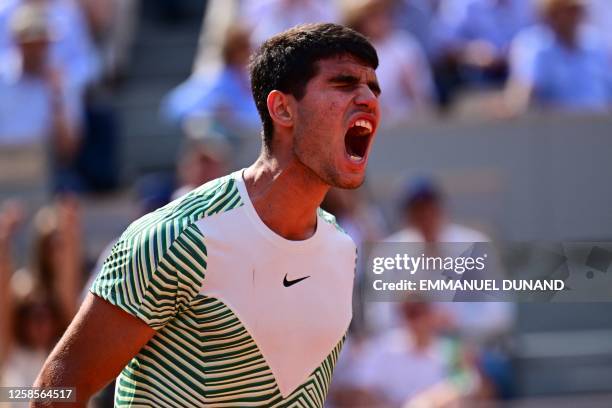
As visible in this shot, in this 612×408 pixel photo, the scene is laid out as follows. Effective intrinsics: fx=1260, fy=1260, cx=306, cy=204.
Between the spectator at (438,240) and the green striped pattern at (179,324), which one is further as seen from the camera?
the spectator at (438,240)

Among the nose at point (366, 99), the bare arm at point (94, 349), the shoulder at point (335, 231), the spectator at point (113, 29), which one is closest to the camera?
the bare arm at point (94, 349)

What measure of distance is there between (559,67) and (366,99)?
6245 mm

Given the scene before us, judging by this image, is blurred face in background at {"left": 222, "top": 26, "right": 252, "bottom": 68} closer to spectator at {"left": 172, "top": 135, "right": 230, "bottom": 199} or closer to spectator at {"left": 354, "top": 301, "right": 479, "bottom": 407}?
spectator at {"left": 172, "top": 135, "right": 230, "bottom": 199}

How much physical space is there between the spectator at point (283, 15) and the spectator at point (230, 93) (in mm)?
451

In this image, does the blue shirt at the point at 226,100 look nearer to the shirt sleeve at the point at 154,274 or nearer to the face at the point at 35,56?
the face at the point at 35,56

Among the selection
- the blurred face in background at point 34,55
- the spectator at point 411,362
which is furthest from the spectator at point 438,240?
the blurred face in background at point 34,55

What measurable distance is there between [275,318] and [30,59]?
5956 mm

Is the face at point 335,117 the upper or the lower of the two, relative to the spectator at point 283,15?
lower

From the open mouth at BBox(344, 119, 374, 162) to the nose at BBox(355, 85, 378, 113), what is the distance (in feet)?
0.14

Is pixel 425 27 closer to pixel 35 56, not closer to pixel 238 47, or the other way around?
pixel 238 47

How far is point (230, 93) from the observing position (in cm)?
930

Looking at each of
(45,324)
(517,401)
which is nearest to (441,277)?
(45,324)

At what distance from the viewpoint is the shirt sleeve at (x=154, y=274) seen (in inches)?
133

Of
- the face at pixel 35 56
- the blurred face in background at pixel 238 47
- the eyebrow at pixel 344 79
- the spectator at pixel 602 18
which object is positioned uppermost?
the spectator at pixel 602 18
